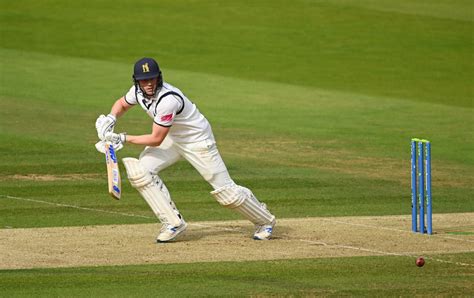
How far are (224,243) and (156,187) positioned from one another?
89cm

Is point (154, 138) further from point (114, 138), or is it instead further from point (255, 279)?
point (255, 279)

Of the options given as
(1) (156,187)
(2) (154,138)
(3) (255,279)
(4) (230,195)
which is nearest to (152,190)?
(1) (156,187)

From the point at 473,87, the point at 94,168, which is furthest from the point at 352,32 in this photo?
the point at 94,168

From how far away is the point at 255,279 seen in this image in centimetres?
1138

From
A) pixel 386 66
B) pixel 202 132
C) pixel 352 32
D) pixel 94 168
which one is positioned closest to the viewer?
pixel 202 132

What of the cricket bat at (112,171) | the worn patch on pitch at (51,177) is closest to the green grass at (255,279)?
the cricket bat at (112,171)

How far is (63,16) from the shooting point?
34719 millimetres

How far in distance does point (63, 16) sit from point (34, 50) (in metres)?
3.86

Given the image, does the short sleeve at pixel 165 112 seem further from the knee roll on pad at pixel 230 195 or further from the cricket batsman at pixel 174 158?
the knee roll on pad at pixel 230 195

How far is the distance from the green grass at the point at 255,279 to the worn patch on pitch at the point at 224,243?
340 millimetres

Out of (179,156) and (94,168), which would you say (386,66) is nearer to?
(94,168)

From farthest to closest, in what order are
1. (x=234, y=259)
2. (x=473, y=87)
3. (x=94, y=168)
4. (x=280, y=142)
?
(x=473, y=87), (x=280, y=142), (x=94, y=168), (x=234, y=259)

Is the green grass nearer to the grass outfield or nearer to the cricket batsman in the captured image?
the grass outfield

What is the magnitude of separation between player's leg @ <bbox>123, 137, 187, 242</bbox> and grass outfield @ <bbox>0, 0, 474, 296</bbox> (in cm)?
125
